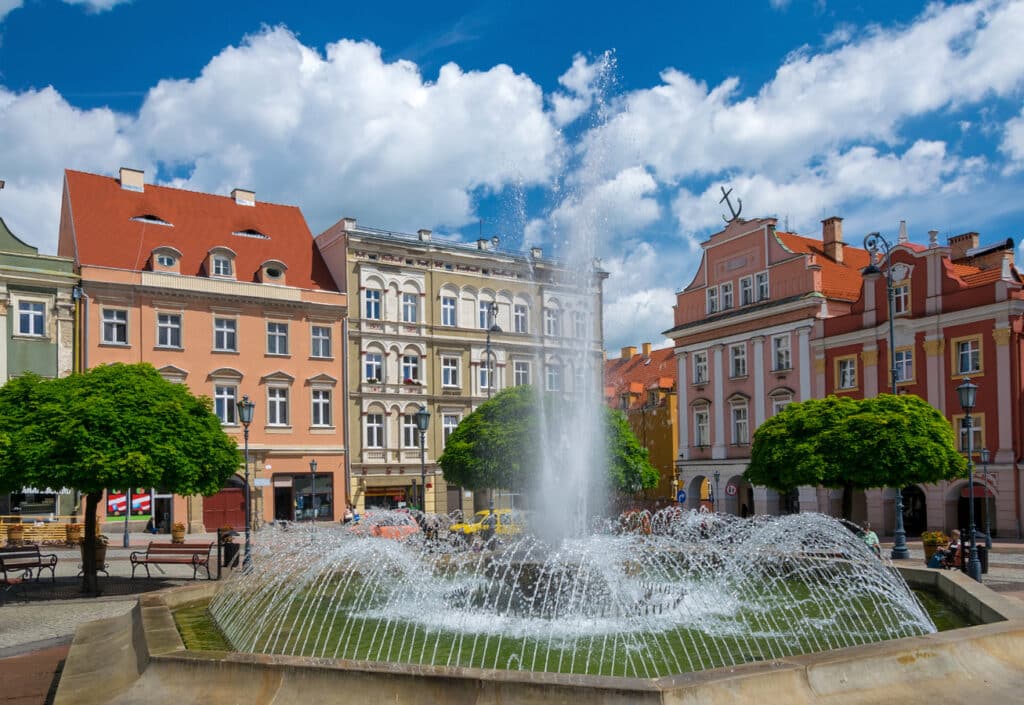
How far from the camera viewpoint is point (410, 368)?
47219mm

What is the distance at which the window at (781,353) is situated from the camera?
45125mm

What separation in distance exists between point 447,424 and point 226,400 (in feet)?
37.1

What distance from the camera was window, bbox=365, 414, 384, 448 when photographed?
149 ft

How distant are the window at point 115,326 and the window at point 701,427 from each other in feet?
92.1

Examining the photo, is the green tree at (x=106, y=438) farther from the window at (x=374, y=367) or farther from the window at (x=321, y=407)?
the window at (x=374, y=367)

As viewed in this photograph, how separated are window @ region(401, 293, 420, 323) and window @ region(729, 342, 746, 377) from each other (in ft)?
51.9

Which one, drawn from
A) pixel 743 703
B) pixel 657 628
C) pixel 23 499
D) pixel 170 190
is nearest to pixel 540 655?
pixel 657 628

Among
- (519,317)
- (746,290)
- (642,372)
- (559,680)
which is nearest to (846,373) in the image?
(746,290)

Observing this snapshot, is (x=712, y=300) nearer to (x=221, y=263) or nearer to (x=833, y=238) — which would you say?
(x=833, y=238)

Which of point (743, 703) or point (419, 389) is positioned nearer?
point (743, 703)

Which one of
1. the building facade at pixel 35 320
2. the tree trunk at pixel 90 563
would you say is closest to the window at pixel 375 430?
the building facade at pixel 35 320

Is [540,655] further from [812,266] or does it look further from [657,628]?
[812,266]

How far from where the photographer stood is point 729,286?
4875 cm

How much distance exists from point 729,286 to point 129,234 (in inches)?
1125
